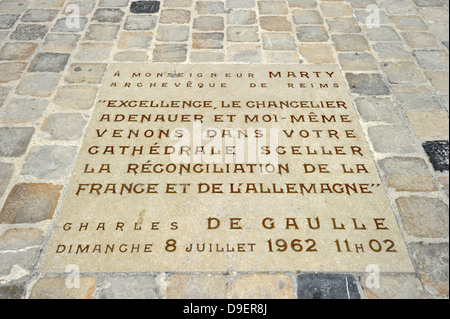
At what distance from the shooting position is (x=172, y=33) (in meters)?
3.88

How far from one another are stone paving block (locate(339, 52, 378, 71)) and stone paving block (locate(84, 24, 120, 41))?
2330 millimetres

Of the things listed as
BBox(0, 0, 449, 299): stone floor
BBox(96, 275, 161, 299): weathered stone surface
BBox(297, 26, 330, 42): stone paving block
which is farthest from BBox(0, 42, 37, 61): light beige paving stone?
BBox(297, 26, 330, 42): stone paving block

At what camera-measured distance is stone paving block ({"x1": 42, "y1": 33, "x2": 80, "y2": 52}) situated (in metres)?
3.65

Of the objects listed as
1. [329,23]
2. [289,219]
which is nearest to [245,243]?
[289,219]

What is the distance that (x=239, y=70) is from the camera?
3.40m

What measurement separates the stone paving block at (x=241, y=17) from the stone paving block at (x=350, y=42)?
36.2 inches

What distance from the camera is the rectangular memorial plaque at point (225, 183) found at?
2109 millimetres

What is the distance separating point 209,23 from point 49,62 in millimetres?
1692

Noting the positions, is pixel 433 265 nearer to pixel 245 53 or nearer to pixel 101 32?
pixel 245 53

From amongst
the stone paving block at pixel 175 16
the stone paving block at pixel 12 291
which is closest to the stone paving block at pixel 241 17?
the stone paving block at pixel 175 16

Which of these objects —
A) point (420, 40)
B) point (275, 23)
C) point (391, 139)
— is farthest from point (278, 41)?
point (391, 139)

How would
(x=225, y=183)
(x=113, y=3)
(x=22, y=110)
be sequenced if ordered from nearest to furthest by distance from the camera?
(x=225, y=183) < (x=22, y=110) < (x=113, y=3)

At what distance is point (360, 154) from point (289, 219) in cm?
80

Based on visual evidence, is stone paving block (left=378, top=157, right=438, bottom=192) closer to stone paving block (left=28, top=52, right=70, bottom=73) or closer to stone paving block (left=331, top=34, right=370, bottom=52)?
stone paving block (left=331, top=34, right=370, bottom=52)
